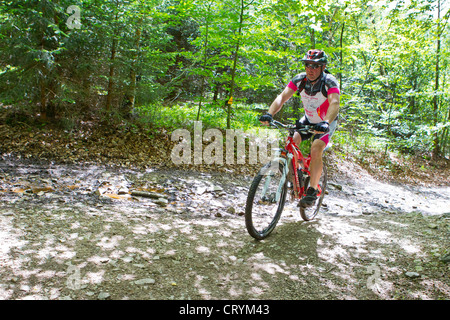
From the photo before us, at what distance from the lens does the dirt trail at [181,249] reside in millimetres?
2648

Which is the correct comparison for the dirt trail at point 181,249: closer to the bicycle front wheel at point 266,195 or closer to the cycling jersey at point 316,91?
the bicycle front wheel at point 266,195

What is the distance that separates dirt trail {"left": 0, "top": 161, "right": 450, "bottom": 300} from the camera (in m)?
2.65

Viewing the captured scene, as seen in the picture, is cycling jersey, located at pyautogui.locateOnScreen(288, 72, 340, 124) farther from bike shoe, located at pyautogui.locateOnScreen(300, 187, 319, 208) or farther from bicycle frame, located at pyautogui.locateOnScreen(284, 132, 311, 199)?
bike shoe, located at pyautogui.locateOnScreen(300, 187, 319, 208)

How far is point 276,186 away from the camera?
381 cm

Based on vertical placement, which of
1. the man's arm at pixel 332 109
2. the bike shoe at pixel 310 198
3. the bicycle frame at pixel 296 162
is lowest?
the bike shoe at pixel 310 198

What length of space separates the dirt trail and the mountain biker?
3.13ft

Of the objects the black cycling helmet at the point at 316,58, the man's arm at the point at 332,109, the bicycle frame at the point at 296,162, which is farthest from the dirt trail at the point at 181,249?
the black cycling helmet at the point at 316,58

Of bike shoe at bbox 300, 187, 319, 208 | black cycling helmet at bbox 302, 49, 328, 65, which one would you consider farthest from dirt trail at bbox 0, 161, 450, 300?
black cycling helmet at bbox 302, 49, 328, 65

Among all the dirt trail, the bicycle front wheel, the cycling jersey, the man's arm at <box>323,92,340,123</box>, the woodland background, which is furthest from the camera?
the woodland background

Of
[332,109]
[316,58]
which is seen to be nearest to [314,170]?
[332,109]

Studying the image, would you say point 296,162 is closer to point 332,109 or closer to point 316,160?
point 316,160

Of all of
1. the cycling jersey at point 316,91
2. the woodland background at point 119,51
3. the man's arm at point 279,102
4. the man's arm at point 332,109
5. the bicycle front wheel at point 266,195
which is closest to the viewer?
the bicycle front wheel at point 266,195
